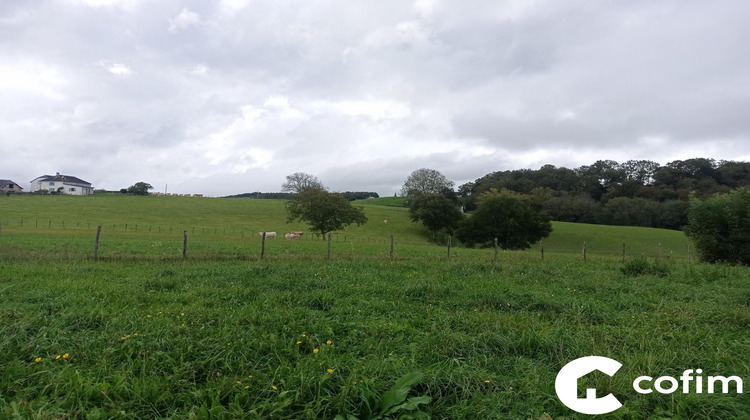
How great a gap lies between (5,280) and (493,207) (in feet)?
149

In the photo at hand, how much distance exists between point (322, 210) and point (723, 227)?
32414mm

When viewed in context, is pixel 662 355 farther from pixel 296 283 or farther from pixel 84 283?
pixel 84 283

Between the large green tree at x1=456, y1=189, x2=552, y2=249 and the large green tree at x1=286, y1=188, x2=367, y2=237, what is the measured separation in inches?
652

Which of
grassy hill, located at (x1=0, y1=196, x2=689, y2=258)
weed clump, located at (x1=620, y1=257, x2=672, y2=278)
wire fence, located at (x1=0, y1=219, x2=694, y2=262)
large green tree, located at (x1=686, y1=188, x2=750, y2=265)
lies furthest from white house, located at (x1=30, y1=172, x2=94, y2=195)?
large green tree, located at (x1=686, y1=188, x2=750, y2=265)

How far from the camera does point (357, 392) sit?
363cm

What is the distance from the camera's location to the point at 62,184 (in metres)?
119

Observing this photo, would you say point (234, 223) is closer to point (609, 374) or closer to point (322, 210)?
point (322, 210)

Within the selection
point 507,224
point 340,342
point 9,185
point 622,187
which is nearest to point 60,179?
point 9,185

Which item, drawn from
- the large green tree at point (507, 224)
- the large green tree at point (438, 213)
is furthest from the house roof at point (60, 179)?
the large green tree at point (507, 224)

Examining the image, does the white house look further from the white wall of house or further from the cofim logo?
the cofim logo

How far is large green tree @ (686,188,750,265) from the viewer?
71.9 feet

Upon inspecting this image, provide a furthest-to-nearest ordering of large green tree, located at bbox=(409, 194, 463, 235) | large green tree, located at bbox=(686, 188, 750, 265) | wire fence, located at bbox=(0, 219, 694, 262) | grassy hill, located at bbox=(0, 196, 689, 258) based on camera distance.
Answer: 1. large green tree, located at bbox=(409, 194, 463, 235)
2. grassy hill, located at bbox=(0, 196, 689, 258)
3. large green tree, located at bbox=(686, 188, 750, 265)
4. wire fence, located at bbox=(0, 219, 694, 262)

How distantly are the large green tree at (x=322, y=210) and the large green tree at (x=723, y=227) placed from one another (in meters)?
30.0

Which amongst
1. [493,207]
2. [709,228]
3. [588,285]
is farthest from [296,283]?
[493,207]
